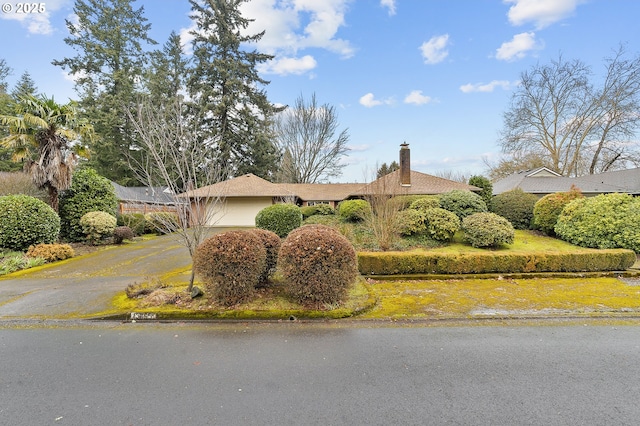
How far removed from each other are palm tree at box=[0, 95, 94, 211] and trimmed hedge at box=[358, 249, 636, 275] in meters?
12.1

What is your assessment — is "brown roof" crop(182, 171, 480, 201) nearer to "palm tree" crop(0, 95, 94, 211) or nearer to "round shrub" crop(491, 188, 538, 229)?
"round shrub" crop(491, 188, 538, 229)

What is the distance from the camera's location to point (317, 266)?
15.4 feet

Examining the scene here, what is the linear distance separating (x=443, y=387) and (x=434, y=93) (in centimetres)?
1499

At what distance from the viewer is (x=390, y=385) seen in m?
2.87

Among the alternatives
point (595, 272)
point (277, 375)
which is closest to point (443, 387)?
point (277, 375)

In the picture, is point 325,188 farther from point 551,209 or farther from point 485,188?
point 551,209

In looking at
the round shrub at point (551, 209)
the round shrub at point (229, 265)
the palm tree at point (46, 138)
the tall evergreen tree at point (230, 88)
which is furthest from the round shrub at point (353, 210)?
the tall evergreen tree at point (230, 88)

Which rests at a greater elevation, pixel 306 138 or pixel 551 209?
pixel 306 138

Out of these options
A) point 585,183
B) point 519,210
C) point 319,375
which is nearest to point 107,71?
point 319,375

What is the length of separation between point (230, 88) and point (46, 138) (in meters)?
17.9

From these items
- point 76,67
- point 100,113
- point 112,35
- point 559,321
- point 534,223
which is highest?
point 112,35

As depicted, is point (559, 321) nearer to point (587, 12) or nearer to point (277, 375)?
point (277, 375)

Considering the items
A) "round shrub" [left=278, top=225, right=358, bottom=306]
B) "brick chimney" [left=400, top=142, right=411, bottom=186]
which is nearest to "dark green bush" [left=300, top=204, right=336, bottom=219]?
"brick chimney" [left=400, top=142, right=411, bottom=186]

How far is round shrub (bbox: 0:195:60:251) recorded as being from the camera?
9.17 meters
